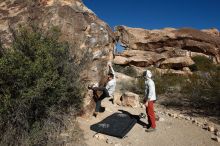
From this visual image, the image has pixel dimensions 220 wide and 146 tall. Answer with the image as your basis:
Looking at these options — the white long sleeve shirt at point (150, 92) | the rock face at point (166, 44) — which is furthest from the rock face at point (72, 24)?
the rock face at point (166, 44)

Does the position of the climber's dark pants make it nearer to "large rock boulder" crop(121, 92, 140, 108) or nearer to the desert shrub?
the desert shrub

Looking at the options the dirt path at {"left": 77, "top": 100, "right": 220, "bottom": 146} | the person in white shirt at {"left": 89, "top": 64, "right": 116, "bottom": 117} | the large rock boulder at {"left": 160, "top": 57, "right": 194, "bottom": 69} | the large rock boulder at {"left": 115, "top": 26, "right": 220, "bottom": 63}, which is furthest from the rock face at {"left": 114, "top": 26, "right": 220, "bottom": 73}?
the dirt path at {"left": 77, "top": 100, "right": 220, "bottom": 146}

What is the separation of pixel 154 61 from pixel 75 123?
17.9 metres

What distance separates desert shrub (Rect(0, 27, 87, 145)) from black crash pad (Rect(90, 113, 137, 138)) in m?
0.92

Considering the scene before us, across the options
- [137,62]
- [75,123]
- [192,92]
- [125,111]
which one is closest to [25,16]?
[75,123]

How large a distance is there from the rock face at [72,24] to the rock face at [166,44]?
16030mm

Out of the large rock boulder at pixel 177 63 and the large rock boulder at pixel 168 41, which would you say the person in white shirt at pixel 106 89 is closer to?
the large rock boulder at pixel 177 63

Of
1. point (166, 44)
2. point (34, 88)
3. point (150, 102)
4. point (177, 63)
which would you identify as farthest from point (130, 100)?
point (166, 44)

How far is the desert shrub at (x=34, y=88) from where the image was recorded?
538 centimetres

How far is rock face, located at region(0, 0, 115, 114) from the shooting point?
7359mm

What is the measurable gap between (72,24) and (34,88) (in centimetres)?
269

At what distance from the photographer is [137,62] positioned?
77.3 feet

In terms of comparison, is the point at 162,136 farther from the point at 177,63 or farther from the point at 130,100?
the point at 177,63

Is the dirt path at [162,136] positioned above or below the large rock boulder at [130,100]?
below
